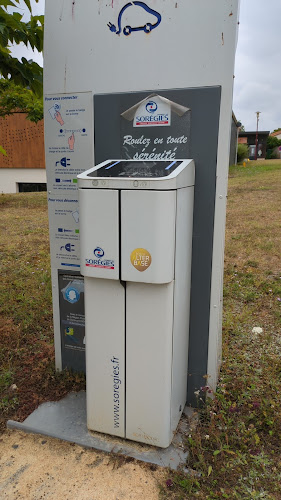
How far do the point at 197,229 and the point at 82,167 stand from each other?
860 millimetres

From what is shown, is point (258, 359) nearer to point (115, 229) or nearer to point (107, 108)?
point (115, 229)

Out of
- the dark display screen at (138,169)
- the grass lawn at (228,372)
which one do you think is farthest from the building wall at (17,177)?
the dark display screen at (138,169)

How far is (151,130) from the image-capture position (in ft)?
7.24

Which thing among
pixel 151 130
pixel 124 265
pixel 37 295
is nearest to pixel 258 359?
pixel 124 265

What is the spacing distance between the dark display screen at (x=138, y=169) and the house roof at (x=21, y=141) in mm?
14888

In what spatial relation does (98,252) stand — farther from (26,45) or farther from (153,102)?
(26,45)

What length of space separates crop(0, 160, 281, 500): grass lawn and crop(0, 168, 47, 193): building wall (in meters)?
11.7

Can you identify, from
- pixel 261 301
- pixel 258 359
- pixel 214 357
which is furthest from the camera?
pixel 261 301

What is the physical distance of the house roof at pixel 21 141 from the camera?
15.7 metres

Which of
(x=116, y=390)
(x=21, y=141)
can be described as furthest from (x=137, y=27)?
(x=21, y=141)

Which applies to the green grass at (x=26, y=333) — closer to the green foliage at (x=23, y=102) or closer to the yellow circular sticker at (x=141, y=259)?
the yellow circular sticker at (x=141, y=259)

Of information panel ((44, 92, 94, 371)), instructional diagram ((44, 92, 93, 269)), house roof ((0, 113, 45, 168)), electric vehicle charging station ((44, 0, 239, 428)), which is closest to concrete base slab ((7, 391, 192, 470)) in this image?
electric vehicle charging station ((44, 0, 239, 428))

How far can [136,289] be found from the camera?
194cm

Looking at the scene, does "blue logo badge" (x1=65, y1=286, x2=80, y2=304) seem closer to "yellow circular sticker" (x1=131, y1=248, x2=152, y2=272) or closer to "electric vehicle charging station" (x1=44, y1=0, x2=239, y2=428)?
"electric vehicle charging station" (x1=44, y1=0, x2=239, y2=428)
